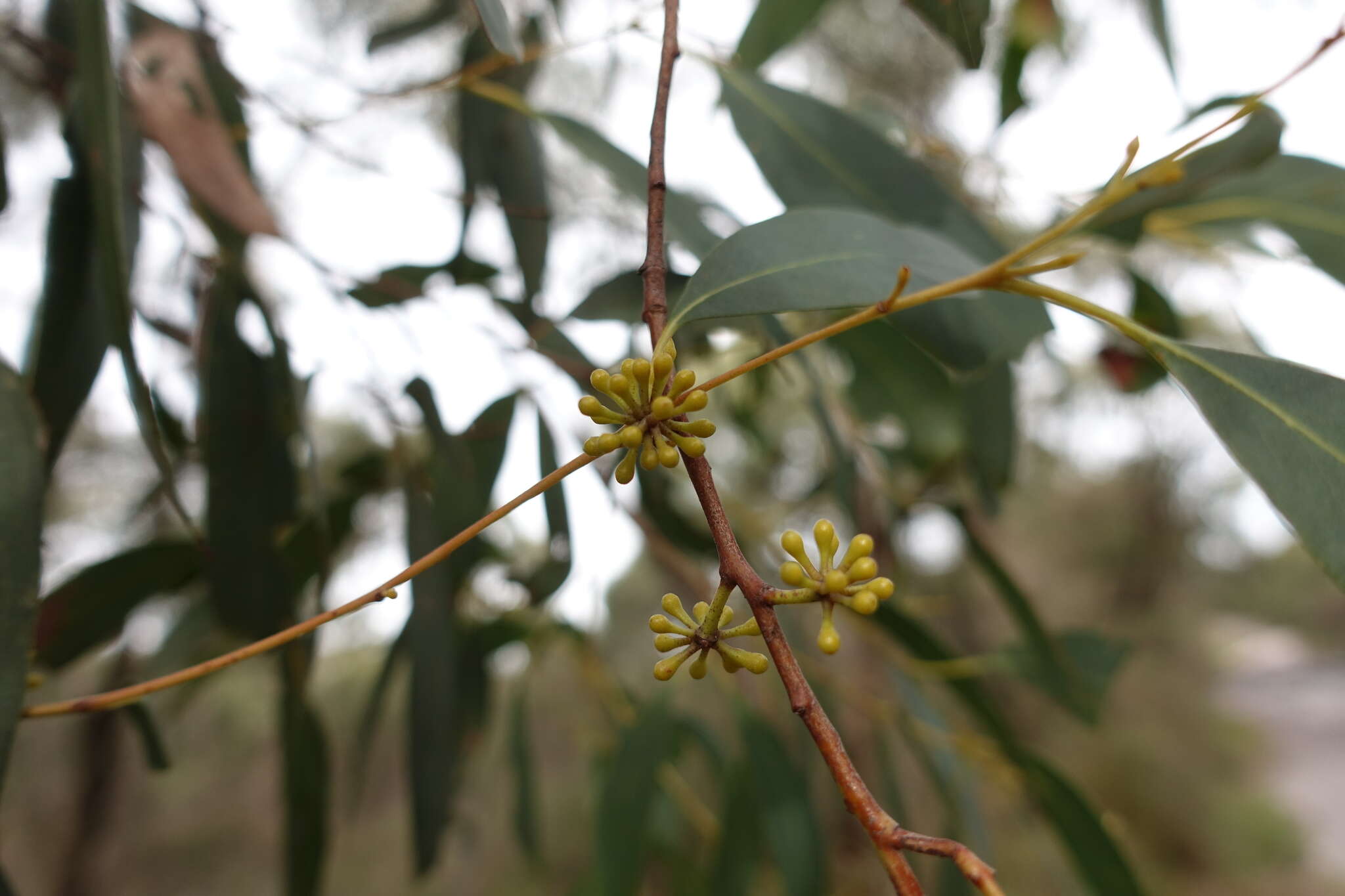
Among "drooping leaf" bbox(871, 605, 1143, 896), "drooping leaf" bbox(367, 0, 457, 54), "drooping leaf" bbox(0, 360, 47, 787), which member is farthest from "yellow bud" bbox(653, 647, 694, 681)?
"drooping leaf" bbox(367, 0, 457, 54)

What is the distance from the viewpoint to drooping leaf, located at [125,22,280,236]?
485mm

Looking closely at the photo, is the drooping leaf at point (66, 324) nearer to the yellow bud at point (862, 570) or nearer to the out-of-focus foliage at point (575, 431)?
the out-of-focus foliage at point (575, 431)

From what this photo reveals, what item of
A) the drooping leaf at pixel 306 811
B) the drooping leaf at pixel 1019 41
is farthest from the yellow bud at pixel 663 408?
the drooping leaf at pixel 306 811

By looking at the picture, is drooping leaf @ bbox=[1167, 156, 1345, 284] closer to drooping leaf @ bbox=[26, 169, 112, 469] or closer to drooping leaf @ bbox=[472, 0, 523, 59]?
drooping leaf @ bbox=[472, 0, 523, 59]

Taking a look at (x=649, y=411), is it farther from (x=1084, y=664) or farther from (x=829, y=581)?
(x=1084, y=664)

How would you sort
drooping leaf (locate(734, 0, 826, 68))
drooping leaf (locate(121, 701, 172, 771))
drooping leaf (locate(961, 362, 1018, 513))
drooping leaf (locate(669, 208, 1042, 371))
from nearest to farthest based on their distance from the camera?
drooping leaf (locate(669, 208, 1042, 371)) → drooping leaf (locate(121, 701, 172, 771)) → drooping leaf (locate(734, 0, 826, 68)) → drooping leaf (locate(961, 362, 1018, 513))

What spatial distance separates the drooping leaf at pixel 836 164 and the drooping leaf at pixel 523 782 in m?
0.68

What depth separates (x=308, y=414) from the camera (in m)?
0.48

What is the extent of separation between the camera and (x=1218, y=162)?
0.94ft

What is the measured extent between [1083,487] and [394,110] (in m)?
3.66

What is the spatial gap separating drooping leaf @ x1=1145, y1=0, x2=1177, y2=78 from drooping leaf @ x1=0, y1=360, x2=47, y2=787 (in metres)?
0.67

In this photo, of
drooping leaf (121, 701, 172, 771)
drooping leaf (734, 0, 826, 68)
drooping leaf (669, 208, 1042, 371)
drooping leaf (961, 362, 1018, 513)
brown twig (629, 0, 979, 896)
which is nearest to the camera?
brown twig (629, 0, 979, 896)

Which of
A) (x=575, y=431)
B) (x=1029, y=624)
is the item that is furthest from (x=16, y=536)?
(x=1029, y=624)

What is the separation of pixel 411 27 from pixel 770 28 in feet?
1.09
